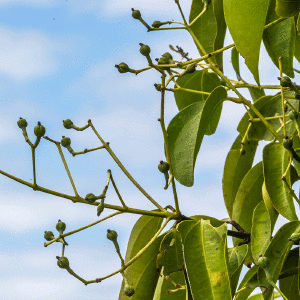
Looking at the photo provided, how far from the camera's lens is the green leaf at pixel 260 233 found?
1.04m

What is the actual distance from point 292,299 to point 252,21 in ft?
2.25

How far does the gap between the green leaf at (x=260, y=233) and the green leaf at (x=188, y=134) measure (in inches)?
7.3

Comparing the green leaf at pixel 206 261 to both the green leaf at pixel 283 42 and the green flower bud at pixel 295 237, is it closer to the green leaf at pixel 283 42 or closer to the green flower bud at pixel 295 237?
the green flower bud at pixel 295 237

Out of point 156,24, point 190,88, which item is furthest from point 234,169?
point 156,24

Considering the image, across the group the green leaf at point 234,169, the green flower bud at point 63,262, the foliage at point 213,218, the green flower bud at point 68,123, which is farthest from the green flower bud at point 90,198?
the green leaf at point 234,169

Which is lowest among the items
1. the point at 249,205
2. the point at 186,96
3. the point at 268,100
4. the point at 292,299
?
the point at 292,299

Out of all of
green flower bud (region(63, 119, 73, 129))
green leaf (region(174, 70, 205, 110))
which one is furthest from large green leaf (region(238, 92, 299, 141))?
green flower bud (region(63, 119, 73, 129))

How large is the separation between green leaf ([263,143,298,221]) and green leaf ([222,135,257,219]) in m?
0.28

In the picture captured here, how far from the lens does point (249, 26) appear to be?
3.22 ft

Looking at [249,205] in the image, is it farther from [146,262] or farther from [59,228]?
[59,228]

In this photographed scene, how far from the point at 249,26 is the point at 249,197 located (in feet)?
1.70

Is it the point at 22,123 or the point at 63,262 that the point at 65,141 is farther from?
the point at 63,262

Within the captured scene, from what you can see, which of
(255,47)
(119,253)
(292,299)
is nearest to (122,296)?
(119,253)

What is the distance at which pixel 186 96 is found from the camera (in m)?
1.52
